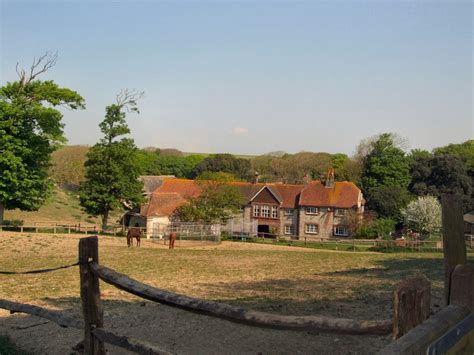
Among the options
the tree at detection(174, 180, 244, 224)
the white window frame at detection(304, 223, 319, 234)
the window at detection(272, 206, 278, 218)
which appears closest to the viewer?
the tree at detection(174, 180, 244, 224)

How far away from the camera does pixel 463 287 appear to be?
2.95 meters

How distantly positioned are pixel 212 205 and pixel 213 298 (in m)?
34.0

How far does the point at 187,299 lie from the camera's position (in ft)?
13.4

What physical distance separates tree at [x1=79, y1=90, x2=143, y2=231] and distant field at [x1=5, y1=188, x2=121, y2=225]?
39.3 ft

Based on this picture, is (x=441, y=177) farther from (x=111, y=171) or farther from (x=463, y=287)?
(x=463, y=287)

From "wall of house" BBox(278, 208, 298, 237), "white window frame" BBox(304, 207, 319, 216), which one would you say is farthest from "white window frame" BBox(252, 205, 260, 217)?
"white window frame" BBox(304, 207, 319, 216)

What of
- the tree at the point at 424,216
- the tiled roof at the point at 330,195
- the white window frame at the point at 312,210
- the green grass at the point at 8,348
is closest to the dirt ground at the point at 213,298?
the green grass at the point at 8,348

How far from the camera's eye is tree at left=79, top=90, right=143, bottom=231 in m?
42.0

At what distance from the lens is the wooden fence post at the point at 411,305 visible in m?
2.67

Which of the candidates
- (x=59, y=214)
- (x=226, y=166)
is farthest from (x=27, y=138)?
(x=226, y=166)

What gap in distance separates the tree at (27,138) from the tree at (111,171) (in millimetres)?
4752

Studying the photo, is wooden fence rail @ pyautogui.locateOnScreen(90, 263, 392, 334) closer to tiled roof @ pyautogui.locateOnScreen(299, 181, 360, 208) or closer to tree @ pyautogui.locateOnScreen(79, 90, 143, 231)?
tree @ pyautogui.locateOnScreen(79, 90, 143, 231)

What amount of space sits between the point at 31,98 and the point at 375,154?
49.1m

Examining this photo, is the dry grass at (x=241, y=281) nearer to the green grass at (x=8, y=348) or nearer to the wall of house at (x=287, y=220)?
the green grass at (x=8, y=348)
